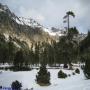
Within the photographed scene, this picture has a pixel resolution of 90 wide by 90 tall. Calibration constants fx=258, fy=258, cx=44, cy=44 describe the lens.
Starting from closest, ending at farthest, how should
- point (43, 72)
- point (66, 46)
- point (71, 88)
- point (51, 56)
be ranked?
point (71, 88)
point (43, 72)
point (66, 46)
point (51, 56)

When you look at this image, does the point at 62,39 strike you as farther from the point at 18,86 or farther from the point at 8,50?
the point at 8,50

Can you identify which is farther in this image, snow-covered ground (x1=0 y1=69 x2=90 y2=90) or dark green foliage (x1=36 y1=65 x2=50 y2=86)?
dark green foliage (x1=36 y1=65 x2=50 y2=86)

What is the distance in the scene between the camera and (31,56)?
116 m

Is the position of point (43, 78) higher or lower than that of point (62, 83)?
higher

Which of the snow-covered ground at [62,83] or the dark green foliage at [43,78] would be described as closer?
the snow-covered ground at [62,83]

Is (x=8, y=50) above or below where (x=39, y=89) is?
above

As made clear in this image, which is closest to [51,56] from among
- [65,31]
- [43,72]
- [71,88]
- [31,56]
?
[31,56]

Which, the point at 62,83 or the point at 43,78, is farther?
the point at 43,78

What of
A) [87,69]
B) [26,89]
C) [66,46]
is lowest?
[26,89]

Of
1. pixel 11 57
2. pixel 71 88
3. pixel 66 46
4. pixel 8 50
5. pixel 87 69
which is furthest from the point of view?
pixel 11 57

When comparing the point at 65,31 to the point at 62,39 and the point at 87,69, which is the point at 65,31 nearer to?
the point at 62,39

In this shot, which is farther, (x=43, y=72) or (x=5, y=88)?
(x=43, y=72)

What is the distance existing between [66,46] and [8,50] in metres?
43.6

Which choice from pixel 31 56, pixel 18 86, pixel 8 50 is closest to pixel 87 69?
pixel 18 86
